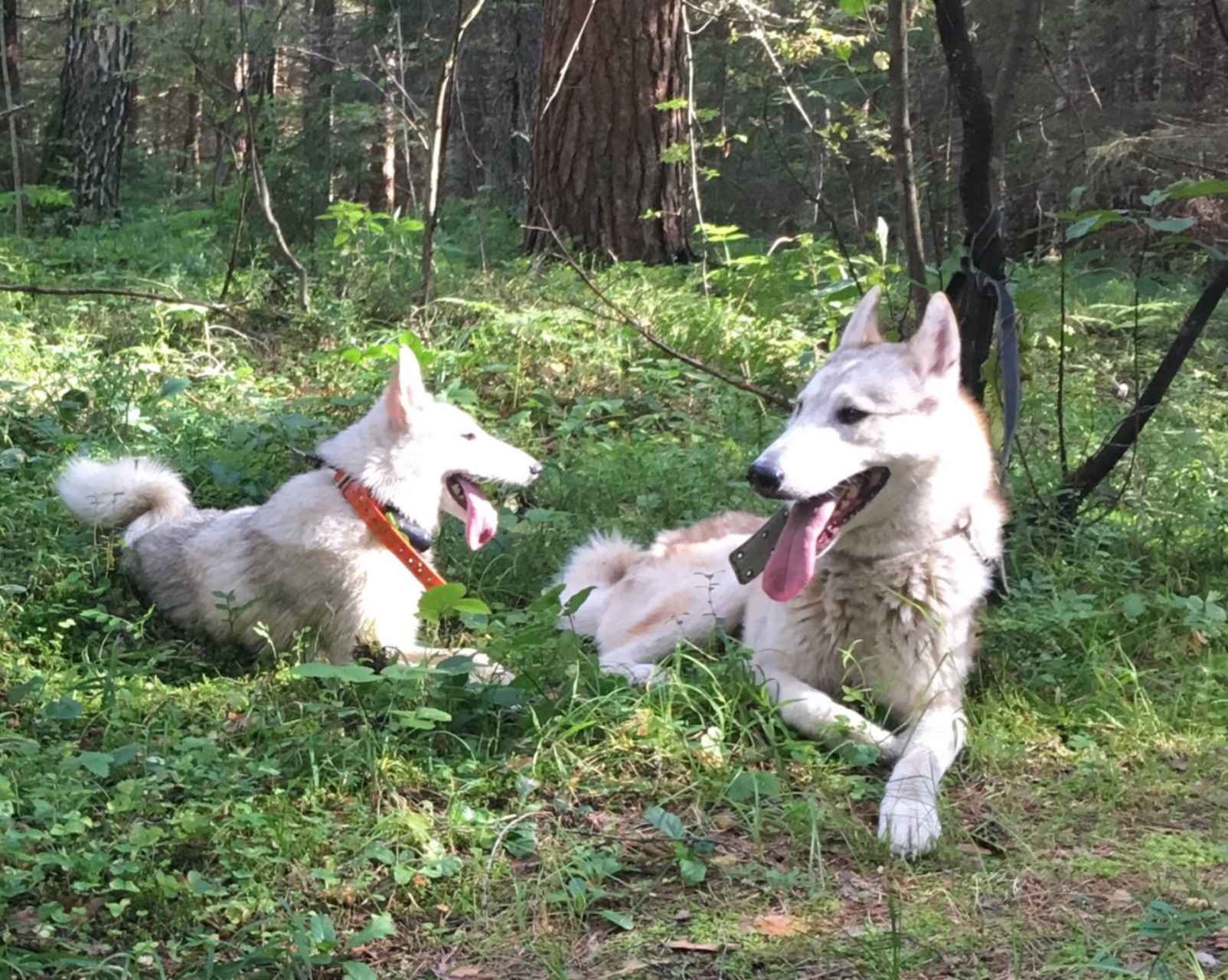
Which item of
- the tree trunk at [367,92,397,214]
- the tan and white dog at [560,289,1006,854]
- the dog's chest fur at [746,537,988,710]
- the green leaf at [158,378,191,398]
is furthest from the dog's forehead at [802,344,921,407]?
the tree trunk at [367,92,397,214]

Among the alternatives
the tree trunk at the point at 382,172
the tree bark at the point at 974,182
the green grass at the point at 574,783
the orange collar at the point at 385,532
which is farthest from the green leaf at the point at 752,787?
the tree trunk at the point at 382,172

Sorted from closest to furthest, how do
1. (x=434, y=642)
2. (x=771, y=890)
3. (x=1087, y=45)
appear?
(x=771, y=890) < (x=434, y=642) < (x=1087, y=45)

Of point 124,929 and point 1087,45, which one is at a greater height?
point 1087,45

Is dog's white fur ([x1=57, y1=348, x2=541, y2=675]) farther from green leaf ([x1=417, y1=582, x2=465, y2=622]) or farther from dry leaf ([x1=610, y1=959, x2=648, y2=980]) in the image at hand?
dry leaf ([x1=610, y1=959, x2=648, y2=980])

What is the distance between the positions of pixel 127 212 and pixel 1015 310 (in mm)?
A: 11452

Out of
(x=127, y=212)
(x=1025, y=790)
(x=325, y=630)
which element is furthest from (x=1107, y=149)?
(x=127, y=212)

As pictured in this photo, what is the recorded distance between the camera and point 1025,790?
3322 millimetres

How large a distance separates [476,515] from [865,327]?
1.68 m

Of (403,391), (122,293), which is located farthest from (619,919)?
(122,293)

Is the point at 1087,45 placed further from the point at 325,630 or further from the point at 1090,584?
the point at 325,630

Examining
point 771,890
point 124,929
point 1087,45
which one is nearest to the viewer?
point 124,929

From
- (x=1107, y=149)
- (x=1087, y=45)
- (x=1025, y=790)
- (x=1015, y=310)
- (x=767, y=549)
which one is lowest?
(x=1025, y=790)

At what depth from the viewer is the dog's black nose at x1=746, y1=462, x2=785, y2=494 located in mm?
3312

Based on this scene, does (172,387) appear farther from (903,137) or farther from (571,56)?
(571,56)
